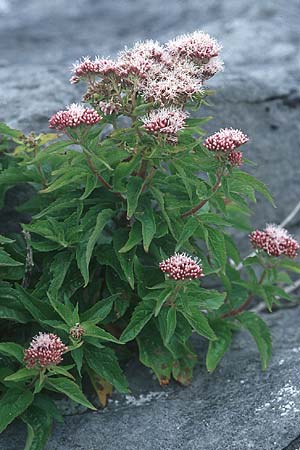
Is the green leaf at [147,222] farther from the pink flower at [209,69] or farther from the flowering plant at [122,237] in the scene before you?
the pink flower at [209,69]

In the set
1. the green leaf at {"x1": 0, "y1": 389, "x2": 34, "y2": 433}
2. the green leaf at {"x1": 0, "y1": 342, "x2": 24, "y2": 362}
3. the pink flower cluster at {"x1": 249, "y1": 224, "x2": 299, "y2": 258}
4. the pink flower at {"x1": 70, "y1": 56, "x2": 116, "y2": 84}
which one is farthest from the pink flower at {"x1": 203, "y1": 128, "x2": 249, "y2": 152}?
the green leaf at {"x1": 0, "y1": 389, "x2": 34, "y2": 433}

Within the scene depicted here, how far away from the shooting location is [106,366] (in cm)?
319

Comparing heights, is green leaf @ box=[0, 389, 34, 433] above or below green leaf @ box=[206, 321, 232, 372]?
above

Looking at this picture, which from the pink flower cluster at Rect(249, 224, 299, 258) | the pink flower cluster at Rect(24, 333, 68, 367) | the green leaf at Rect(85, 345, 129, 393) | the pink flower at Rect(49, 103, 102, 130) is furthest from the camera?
the pink flower cluster at Rect(249, 224, 299, 258)

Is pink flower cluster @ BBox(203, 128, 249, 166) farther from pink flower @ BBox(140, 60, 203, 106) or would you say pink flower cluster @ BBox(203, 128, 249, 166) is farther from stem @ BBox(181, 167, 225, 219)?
pink flower @ BBox(140, 60, 203, 106)

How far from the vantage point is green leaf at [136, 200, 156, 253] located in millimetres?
3136

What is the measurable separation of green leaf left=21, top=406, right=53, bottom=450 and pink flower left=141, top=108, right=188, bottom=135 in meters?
1.32

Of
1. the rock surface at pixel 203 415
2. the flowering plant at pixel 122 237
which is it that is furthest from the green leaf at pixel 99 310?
the rock surface at pixel 203 415

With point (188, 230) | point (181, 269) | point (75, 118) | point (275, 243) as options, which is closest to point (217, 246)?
point (188, 230)

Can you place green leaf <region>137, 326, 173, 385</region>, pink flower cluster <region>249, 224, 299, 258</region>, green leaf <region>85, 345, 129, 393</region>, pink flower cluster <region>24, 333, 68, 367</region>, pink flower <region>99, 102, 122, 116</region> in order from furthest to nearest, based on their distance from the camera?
1. pink flower cluster <region>249, 224, 299, 258</region>
2. green leaf <region>137, 326, 173, 385</region>
3. green leaf <region>85, 345, 129, 393</region>
4. pink flower <region>99, 102, 122, 116</region>
5. pink flower cluster <region>24, 333, 68, 367</region>

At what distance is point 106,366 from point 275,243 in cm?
104

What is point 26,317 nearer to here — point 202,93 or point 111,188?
point 111,188

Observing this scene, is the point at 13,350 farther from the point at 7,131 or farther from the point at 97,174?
the point at 7,131

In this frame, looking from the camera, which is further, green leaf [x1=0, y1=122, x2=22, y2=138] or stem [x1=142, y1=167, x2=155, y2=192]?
green leaf [x1=0, y1=122, x2=22, y2=138]
